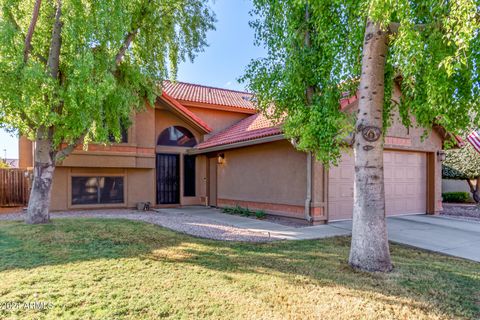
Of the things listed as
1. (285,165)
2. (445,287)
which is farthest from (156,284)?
(285,165)

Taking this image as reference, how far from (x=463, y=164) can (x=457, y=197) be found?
2.51 meters

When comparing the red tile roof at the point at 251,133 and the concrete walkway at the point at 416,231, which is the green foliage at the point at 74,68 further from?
the concrete walkway at the point at 416,231

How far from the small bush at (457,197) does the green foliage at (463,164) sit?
1.29m

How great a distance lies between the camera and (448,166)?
17359mm

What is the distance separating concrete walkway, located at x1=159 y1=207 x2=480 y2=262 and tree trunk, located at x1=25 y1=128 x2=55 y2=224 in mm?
5007

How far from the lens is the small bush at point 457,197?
1806 cm

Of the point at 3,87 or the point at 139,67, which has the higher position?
the point at 139,67

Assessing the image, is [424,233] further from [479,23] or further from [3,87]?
[3,87]

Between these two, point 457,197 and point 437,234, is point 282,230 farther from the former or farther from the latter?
point 457,197

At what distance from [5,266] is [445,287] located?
673cm

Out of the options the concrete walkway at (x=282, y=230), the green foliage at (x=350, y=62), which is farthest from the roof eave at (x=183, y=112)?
the green foliage at (x=350, y=62)

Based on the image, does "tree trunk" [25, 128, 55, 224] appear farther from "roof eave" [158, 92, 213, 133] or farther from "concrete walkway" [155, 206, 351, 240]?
"roof eave" [158, 92, 213, 133]

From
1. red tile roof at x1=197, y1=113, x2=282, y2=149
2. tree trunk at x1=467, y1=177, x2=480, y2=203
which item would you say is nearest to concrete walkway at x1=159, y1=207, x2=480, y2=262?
red tile roof at x1=197, y1=113, x2=282, y2=149

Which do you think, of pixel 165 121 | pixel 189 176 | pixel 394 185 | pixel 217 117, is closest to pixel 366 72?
pixel 394 185
